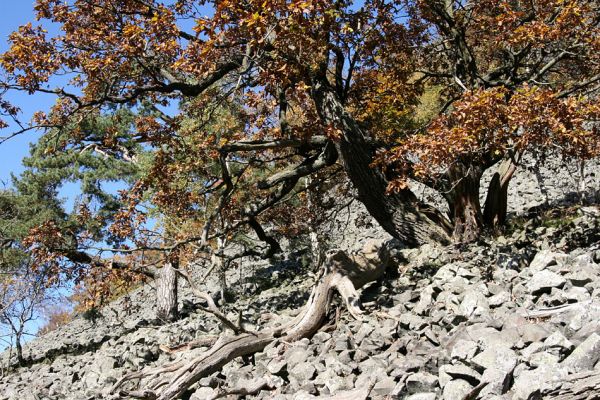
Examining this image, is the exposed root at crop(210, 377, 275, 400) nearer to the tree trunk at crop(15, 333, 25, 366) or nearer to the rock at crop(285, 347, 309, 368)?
the rock at crop(285, 347, 309, 368)

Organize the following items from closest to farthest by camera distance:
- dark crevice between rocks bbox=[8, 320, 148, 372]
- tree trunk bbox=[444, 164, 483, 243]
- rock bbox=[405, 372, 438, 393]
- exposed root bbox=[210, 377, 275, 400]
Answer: rock bbox=[405, 372, 438, 393] < exposed root bbox=[210, 377, 275, 400] < tree trunk bbox=[444, 164, 483, 243] < dark crevice between rocks bbox=[8, 320, 148, 372]

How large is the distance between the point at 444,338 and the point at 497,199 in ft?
19.6

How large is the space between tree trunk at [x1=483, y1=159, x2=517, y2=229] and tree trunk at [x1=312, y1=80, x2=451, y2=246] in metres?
0.88

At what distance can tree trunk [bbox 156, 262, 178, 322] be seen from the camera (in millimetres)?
13727

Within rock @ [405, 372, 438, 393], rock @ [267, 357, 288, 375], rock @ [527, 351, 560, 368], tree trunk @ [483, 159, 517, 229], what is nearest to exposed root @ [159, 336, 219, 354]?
rock @ [267, 357, 288, 375]

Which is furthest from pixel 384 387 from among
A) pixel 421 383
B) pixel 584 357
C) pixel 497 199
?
pixel 497 199

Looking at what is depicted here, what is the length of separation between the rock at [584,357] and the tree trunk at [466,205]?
616 cm

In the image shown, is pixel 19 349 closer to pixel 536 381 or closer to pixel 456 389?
pixel 456 389

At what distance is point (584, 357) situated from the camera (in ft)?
11.8

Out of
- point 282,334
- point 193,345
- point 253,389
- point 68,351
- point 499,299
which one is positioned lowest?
point 499,299

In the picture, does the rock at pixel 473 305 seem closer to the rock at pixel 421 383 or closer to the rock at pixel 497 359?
the rock at pixel 497 359

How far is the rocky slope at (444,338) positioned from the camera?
153 inches

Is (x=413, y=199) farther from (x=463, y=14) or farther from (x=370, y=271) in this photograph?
(x=463, y=14)

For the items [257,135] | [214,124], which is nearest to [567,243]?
[257,135]
